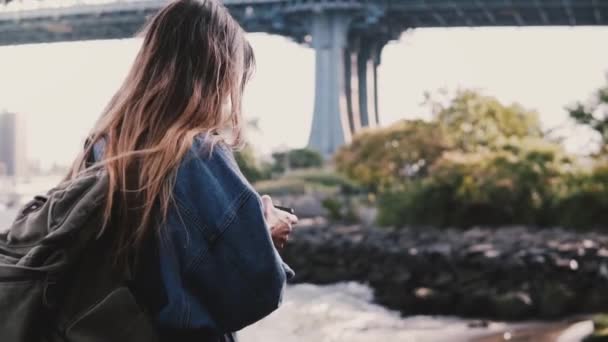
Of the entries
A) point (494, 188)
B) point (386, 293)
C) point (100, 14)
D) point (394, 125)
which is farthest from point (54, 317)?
point (394, 125)

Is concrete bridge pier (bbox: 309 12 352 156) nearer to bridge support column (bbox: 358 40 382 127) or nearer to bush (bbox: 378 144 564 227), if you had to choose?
bridge support column (bbox: 358 40 382 127)

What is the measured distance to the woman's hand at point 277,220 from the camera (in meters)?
0.85

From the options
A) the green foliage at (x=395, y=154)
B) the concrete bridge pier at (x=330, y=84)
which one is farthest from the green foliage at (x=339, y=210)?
the concrete bridge pier at (x=330, y=84)

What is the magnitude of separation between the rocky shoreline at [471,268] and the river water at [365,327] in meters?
0.25

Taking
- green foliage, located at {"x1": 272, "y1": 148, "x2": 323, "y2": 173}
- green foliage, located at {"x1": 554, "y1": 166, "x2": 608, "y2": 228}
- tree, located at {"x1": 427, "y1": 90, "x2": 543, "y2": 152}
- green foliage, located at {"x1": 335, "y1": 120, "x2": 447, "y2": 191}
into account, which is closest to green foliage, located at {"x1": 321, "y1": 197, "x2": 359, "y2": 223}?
green foliage, located at {"x1": 335, "y1": 120, "x2": 447, "y2": 191}

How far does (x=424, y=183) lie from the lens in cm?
973

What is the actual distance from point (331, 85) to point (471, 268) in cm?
628

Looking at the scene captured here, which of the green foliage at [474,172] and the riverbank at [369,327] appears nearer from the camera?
the riverbank at [369,327]

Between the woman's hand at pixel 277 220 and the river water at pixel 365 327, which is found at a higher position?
the woman's hand at pixel 277 220

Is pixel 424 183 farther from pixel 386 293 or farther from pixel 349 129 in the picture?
pixel 349 129

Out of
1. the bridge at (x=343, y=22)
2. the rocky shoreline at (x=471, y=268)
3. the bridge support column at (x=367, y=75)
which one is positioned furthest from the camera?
the bridge support column at (x=367, y=75)

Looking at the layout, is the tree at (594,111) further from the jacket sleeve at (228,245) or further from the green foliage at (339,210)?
the jacket sleeve at (228,245)

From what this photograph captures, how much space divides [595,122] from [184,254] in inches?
358

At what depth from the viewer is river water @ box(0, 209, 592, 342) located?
614 cm
